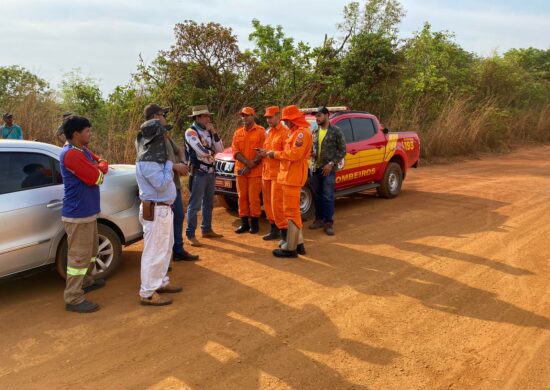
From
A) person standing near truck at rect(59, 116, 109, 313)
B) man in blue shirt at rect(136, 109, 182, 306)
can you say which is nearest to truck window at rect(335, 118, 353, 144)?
man in blue shirt at rect(136, 109, 182, 306)

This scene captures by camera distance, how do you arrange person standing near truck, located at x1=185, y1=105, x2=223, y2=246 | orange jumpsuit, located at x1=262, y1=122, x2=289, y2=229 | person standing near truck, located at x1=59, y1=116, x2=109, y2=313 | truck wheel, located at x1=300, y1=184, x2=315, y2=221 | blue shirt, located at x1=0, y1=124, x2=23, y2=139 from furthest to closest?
blue shirt, located at x1=0, y1=124, x2=23, y2=139
truck wheel, located at x1=300, y1=184, x2=315, y2=221
person standing near truck, located at x1=185, y1=105, x2=223, y2=246
orange jumpsuit, located at x1=262, y1=122, x2=289, y2=229
person standing near truck, located at x1=59, y1=116, x2=109, y2=313

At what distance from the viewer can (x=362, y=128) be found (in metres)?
8.76

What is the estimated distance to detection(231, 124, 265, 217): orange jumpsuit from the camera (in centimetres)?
661

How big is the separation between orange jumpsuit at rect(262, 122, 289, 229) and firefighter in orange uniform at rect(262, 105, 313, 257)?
9.1 inches

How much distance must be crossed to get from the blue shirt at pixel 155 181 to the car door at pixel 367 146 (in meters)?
4.88

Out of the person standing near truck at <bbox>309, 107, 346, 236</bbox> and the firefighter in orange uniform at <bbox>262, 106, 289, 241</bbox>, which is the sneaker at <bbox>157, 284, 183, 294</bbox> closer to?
the firefighter in orange uniform at <bbox>262, 106, 289, 241</bbox>

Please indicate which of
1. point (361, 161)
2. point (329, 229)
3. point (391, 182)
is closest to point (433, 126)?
point (391, 182)

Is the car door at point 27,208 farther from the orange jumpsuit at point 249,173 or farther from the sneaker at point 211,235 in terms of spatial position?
the orange jumpsuit at point 249,173

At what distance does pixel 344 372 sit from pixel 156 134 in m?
2.62

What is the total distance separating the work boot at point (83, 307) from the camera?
167 inches

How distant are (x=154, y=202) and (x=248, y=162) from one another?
245 cm

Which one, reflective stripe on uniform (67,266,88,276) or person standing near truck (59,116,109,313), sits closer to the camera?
person standing near truck (59,116,109,313)

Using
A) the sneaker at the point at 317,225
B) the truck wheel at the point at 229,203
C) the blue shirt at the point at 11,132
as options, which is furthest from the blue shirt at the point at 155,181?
the blue shirt at the point at 11,132

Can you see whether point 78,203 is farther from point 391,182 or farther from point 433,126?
point 433,126
